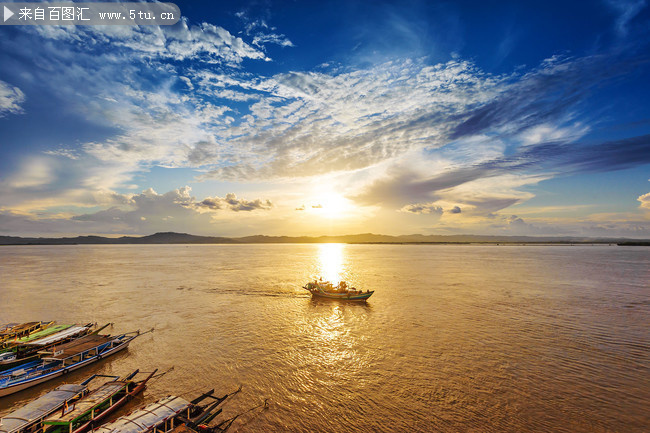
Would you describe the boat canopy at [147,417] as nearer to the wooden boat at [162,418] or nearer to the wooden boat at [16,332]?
the wooden boat at [162,418]

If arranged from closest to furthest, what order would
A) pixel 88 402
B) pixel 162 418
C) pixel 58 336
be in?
1. pixel 162 418
2. pixel 88 402
3. pixel 58 336

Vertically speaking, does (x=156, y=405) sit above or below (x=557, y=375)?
above

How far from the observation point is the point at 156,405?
1494 centimetres

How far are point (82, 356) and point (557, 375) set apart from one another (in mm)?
37489

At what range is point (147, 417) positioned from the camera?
13.8 metres

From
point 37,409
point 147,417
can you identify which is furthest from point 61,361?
point 147,417

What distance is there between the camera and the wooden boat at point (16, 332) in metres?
24.8

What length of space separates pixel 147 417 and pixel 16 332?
24.5 metres

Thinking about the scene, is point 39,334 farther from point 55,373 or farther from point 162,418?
point 162,418

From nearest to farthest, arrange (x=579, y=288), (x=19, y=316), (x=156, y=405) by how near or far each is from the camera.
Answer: (x=156, y=405) → (x=19, y=316) → (x=579, y=288)

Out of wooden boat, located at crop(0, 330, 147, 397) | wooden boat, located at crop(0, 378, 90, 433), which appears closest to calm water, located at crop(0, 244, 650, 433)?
wooden boat, located at crop(0, 330, 147, 397)

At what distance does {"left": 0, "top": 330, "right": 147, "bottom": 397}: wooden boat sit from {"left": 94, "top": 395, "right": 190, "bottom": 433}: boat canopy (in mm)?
11617

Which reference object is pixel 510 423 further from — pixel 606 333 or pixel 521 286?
pixel 521 286

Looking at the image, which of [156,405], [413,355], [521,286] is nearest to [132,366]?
[156,405]
